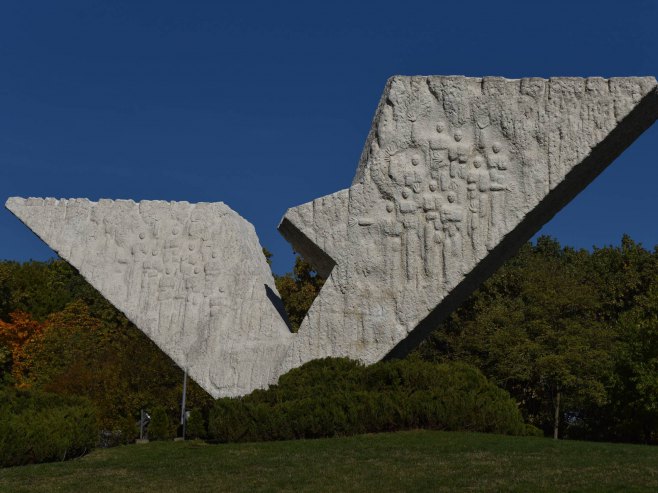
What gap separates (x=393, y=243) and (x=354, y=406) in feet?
7.58

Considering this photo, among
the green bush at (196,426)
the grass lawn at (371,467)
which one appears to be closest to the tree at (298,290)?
the green bush at (196,426)

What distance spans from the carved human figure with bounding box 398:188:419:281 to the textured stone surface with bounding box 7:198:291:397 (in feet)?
7.26

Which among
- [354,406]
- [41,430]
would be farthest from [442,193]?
[41,430]

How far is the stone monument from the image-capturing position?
12.2m

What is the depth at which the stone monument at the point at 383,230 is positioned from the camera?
12203 millimetres

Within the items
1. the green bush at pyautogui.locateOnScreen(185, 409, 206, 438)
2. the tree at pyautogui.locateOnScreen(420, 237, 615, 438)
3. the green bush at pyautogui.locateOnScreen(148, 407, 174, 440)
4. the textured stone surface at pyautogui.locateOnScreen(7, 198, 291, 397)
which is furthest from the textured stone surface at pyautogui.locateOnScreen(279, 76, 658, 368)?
the tree at pyautogui.locateOnScreen(420, 237, 615, 438)

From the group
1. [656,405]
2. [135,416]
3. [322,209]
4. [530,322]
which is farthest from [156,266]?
[530,322]

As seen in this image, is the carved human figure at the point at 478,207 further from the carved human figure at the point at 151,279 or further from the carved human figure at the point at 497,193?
the carved human figure at the point at 151,279

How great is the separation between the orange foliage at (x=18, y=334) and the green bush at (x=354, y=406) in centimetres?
2068

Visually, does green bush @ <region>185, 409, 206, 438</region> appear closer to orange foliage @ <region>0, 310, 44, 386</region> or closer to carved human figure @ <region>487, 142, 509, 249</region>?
carved human figure @ <region>487, 142, 509, 249</region>

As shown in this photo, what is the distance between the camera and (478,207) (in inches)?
487

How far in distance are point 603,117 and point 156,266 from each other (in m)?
6.80

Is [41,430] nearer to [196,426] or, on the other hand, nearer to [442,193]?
[196,426]

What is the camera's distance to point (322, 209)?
43.0ft
